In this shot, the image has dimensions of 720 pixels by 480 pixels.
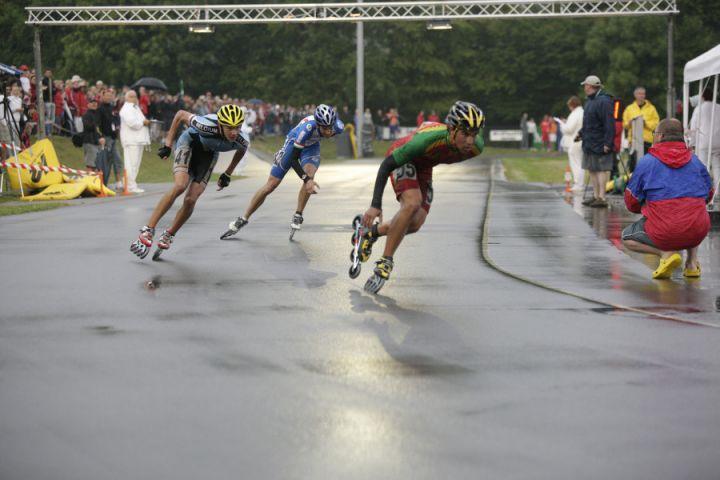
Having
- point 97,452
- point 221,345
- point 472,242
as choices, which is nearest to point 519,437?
point 97,452

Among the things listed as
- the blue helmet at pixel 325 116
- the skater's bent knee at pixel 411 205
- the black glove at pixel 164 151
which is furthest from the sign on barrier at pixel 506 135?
the skater's bent knee at pixel 411 205

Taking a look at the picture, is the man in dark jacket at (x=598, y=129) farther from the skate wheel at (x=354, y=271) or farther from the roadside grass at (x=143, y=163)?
the roadside grass at (x=143, y=163)

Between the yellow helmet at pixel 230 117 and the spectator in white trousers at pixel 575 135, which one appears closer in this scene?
the yellow helmet at pixel 230 117

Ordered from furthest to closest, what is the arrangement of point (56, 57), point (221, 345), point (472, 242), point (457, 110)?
point (56, 57)
point (472, 242)
point (457, 110)
point (221, 345)

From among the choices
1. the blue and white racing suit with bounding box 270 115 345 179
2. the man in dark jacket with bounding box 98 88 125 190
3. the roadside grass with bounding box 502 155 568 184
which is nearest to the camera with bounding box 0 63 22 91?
the man in dark jacket with bounding box 98 88 125 190

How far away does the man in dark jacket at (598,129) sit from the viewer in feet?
63.6

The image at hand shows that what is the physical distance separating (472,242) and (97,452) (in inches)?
391

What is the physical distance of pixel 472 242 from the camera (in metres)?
14.7

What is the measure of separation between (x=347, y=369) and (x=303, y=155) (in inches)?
353

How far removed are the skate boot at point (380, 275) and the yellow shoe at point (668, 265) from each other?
2722mm

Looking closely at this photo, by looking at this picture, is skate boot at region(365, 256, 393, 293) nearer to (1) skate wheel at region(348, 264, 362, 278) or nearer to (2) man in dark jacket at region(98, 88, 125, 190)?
A: (1) skate wheel at region(348, 264, 362, 278)

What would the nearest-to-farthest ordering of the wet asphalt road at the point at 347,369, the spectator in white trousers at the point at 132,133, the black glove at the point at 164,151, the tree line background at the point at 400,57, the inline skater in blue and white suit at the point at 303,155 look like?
1. the wet asphalt road at the point at 347,369
2. the black glove at the point at 164,151
3. the inline skater in blue and white suit at the point at 303,155
4. the spectator in white trousers at the point at 132,133
5. the tree line background at the point at 400,57

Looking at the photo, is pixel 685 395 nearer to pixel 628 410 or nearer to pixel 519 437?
pixel 628 410

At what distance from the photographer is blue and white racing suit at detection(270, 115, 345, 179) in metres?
15.0
